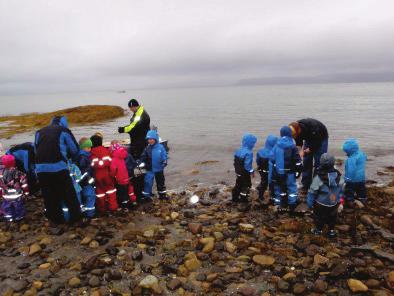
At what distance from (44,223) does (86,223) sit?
1.27 metres

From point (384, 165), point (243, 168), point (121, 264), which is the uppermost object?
point (243, 168)

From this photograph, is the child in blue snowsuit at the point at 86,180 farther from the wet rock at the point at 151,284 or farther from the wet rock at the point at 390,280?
the wet rock at the point at 390,280

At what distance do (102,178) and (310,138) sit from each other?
22.1 ft

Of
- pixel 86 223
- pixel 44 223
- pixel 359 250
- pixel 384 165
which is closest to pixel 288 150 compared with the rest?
pixel 359 250

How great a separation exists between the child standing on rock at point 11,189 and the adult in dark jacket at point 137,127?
3608mm

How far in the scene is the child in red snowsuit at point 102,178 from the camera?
8992mm

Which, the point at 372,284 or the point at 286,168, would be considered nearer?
the point at 372,284

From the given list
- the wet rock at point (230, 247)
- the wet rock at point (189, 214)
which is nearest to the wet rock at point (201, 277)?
the wet rock at point (230, 247)

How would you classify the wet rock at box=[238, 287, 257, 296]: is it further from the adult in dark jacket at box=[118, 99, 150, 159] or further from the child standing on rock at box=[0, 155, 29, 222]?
the adult in dark jacket at box=[118, 99, 150, 159]

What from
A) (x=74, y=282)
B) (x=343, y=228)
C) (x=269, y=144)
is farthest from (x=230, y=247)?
(x=269, y=144)

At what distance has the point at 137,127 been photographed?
11.8 metres

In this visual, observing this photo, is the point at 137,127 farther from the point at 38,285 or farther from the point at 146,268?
the point at 38,285

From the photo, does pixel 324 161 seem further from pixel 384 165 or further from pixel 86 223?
pixel 384 165

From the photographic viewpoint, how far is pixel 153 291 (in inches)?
223
